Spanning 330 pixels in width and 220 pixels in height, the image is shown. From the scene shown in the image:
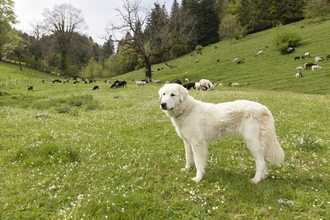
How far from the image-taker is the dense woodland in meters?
38.3

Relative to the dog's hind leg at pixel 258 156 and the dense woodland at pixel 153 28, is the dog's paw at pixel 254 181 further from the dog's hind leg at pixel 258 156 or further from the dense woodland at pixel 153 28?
the dense woodland at pixel 153 28

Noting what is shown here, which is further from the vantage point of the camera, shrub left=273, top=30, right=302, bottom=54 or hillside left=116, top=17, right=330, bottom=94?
shrub left=273, top=30, right=302, bottom=54

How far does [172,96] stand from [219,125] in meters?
1.65

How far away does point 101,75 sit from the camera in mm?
81312

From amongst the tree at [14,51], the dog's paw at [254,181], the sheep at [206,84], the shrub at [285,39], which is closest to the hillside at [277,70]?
the shrub at [285,39]

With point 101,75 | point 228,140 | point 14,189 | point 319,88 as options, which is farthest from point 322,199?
point 101,75

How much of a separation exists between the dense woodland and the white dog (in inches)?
1382

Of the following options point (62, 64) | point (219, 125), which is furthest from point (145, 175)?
point (62, 64)

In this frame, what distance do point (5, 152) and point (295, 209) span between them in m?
8.81

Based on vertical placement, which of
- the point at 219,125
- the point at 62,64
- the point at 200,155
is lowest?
the point at 200,155

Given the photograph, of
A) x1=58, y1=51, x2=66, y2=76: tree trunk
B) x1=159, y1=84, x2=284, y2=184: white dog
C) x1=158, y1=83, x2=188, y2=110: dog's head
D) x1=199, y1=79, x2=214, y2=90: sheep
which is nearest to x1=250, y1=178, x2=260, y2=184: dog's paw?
x1=159, y1=84, x2=284, y2=184: white dog

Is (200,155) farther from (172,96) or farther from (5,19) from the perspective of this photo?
(5,19)

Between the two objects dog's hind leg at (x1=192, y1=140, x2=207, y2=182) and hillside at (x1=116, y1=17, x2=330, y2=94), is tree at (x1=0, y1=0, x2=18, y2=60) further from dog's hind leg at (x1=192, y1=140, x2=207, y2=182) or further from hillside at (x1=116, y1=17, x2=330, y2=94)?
dog's hind leg at (x1=192, y1=140, x2=207, y2=182)

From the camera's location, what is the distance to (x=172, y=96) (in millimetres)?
4969
